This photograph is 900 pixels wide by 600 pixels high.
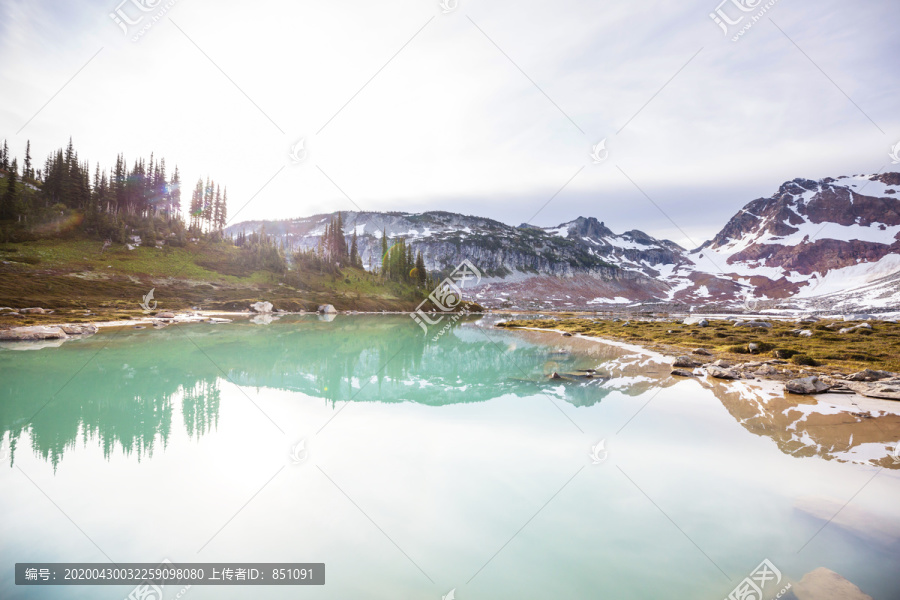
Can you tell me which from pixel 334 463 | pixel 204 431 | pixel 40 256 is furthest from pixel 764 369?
pixel 40 256

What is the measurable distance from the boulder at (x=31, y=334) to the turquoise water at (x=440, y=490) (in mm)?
17534

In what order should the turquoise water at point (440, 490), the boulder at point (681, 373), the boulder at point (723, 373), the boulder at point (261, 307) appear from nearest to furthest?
the turquoise water at point (440, 490)
the boulder at point (723, 373)
the boulder at point (681, 373)
the boulder at point (261, 307)

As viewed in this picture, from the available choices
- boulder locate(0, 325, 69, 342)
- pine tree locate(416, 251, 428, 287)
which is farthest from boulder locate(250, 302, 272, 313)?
pine tree locate(416, 251, 428, 287)

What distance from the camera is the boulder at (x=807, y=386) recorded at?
53.9ft

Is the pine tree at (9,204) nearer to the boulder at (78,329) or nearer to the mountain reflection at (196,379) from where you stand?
the boulder at (78,329)

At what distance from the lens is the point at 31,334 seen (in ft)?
94.9

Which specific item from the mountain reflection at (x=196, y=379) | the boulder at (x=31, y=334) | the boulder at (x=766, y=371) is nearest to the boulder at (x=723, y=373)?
the boulder at (x=766, y=371)

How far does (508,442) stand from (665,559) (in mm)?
5510

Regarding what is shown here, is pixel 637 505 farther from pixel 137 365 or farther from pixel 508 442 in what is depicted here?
pixel 137 365

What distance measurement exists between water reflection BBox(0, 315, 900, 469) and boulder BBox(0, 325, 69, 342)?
2.71 m

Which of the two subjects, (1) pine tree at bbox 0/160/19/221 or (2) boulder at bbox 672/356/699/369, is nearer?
(2) boulder at bbox 672/356/699/369

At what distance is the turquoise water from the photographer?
19.4ft

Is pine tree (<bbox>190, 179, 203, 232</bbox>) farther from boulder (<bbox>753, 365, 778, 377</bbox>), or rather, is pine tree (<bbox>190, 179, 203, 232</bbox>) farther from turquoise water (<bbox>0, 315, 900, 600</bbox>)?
boulder (<bbox>753, 365, 778, 377</bbox>)

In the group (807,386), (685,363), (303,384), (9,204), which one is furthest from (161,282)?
(807,386)
